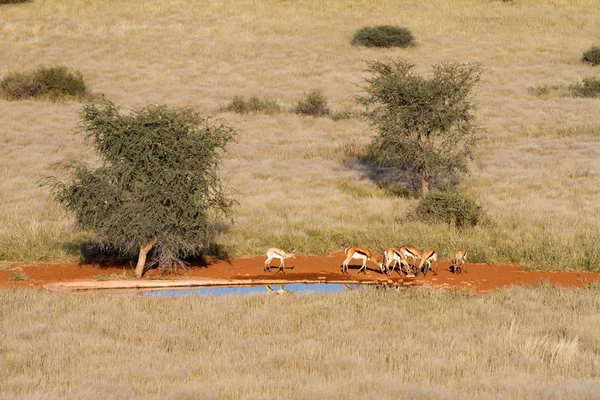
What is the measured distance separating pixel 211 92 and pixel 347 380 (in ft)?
119

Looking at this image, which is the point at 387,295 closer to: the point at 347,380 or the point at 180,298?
the point at 180,298

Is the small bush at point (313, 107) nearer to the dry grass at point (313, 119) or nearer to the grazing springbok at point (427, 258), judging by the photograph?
the dry grass at point (313, 119)

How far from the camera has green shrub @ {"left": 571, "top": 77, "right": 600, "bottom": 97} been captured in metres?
44.1

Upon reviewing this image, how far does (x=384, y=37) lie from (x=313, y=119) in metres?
18.6

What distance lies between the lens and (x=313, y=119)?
38.8m

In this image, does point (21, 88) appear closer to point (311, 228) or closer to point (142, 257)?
point (311, 228)

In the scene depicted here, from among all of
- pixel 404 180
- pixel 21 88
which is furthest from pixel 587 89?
pixel 21 88

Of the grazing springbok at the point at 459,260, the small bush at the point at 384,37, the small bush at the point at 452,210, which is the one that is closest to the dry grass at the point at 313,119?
the small bush at the point at 452,210

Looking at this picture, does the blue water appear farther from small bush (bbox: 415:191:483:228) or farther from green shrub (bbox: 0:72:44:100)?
green shrub (bbox: 0:72:44:100)

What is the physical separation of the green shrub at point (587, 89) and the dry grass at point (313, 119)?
1.59 metres

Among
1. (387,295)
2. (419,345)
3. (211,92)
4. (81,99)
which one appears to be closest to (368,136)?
(211,92)

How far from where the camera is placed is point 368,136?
35969 mm

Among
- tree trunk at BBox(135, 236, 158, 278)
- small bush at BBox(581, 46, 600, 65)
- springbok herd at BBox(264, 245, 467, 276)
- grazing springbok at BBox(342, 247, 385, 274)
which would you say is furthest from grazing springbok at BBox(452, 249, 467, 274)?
small bush at BBox(581, 46, 600, 65)

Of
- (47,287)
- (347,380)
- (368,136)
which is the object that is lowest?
(368,136)
